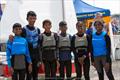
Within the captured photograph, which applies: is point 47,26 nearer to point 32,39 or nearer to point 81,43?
point 32,39

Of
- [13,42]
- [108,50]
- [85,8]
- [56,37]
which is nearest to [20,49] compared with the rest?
[13,42]

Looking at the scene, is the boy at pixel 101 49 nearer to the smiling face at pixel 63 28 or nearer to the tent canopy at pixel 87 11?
the smiling face at pixel 63 28

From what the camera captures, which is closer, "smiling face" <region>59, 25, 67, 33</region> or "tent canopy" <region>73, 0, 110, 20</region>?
"smiling face" <region>59, 25, 67, 33</region>

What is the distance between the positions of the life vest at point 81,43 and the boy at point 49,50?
427 millimetres

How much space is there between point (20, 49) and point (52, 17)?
257 centimetres

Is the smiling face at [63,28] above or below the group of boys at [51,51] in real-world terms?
above

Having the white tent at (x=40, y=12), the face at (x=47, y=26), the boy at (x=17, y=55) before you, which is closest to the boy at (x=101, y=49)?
the face at (x=47, y=26)


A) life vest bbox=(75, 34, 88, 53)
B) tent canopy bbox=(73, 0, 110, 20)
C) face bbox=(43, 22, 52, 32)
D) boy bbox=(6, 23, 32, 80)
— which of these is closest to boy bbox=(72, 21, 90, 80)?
life vest bbox=(75, 34, 88, 53)

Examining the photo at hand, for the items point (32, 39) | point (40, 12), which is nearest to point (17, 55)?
point (32, 39)

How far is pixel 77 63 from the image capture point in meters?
8.66

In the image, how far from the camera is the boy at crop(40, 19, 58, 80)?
8.38 meters

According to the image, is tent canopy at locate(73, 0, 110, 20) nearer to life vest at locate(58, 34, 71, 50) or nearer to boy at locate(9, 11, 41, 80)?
life vest at locate(58, 34, 71, 50)

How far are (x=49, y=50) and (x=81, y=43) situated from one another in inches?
25.9

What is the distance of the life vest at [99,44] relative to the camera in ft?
27.5
